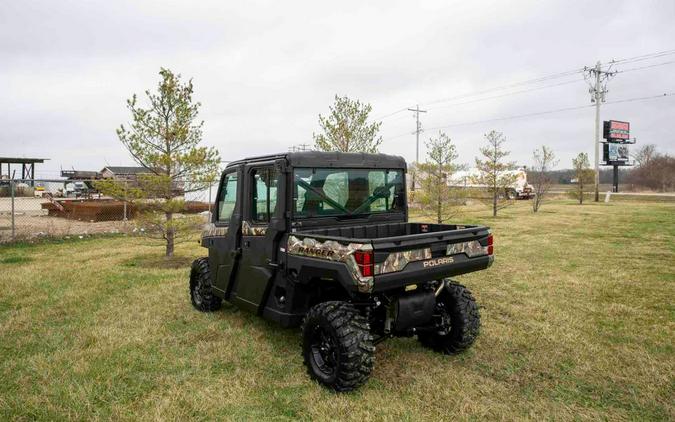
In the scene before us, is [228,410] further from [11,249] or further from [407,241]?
[11,249]

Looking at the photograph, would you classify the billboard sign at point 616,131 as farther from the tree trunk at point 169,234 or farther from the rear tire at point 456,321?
the rear tire at point 456,321

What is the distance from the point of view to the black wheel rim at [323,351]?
4.02 meters

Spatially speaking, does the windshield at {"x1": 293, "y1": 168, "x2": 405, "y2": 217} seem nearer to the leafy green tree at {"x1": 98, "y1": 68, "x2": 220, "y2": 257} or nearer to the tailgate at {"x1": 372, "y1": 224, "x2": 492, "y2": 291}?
the tailgate at {"x1": 372, "y1": 224, "x2": 492, "y2": 291}

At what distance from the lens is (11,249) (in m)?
11.4

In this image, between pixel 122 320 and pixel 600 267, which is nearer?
pixel 122 320

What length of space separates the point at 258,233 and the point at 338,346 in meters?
1.65

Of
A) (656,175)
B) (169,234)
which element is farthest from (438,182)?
(656,175)

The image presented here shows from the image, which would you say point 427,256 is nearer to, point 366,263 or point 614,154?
point 366,263

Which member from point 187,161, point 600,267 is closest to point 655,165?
point 600,267

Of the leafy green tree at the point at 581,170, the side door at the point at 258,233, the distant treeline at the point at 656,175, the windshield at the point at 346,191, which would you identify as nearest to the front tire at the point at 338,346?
the side door at the point at 258,233

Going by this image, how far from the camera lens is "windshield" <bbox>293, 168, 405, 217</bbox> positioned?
4625 mm

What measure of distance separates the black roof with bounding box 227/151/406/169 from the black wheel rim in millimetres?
1687

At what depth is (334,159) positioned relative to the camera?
4.82 m

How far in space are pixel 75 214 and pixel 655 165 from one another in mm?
68218
